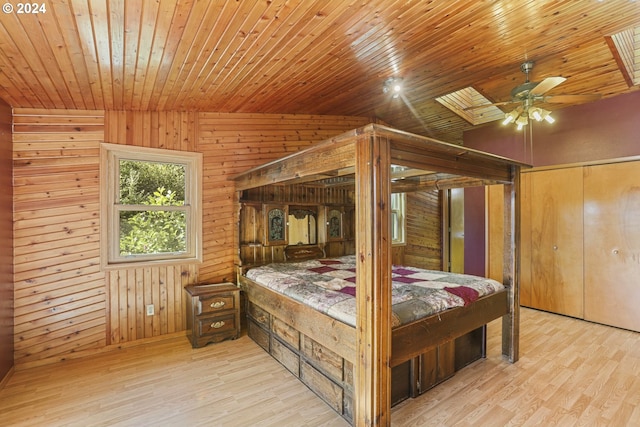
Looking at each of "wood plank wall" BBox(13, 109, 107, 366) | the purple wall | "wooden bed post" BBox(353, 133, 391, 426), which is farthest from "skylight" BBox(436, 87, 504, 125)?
"wood plank wall" BBox(13, 109, 107, 366)

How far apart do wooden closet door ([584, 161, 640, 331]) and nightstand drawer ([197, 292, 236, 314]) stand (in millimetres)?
4596

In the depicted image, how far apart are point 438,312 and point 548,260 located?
315cm

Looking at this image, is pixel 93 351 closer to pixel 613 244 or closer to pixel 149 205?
pixel 149 205

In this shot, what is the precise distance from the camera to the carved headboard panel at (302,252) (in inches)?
167

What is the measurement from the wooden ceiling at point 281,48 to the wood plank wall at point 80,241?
A: 24 centimetres

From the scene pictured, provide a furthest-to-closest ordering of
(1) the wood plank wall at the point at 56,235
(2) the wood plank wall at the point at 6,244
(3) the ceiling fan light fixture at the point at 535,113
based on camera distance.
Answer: (3) the ceiling fan light fixture at the point at 535,113 → (1) the wood plank wall at the point at 56,235 → (2) the wood plank wall at the point at 6,244

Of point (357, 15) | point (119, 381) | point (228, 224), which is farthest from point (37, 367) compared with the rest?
point (357, 15)

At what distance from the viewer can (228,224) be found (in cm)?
389

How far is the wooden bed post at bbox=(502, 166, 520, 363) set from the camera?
283cm

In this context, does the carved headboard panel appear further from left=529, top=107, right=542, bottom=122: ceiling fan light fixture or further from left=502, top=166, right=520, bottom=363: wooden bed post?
left=529, top=107, right=542, bottom=122: ceiling fan light fixture

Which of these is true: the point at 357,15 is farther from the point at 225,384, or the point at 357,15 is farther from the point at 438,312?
the point at 225,384

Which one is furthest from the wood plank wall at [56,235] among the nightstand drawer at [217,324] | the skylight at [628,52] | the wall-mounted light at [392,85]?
the skylight at [628,52]

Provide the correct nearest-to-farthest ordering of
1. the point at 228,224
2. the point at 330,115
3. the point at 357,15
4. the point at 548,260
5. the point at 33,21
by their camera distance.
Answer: the point at 33,21, the point at 357,15, the point at 228,224, the point at 548,260, the point at 330,115

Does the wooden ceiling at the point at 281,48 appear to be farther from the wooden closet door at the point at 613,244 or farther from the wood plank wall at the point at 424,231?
the wood plank wall at the point at 424,231
